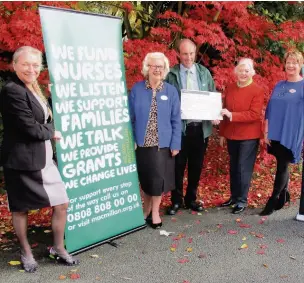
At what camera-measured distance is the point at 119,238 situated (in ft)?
14.1

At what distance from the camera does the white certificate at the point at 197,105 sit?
15.0 feet

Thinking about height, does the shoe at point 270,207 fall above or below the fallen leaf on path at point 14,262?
below

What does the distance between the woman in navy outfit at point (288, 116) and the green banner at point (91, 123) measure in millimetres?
1595

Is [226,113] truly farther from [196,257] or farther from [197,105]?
[196,257]

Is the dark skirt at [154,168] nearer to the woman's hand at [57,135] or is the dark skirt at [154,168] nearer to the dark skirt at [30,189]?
the woman's hand at [57,135]

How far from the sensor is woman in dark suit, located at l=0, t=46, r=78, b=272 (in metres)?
3.24

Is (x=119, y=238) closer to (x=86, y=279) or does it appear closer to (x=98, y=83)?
(x=86, y=279)

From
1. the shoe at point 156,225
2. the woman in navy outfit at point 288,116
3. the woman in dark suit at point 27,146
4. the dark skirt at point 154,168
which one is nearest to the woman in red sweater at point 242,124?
the woman in navy outfit at point 288,116

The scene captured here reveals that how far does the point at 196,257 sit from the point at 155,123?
4.54ft

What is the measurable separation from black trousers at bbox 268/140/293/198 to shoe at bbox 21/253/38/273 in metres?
2.80

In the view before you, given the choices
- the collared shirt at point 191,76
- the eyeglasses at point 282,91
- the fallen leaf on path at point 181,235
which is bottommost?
the fallen leaf on path at point 181,235

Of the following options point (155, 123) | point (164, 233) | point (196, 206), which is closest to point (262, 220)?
point (196, 206)

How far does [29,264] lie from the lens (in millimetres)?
3539

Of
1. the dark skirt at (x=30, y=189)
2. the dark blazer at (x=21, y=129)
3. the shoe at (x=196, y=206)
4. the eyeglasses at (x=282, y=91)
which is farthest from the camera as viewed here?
the shoe at (x=196, y=206)
